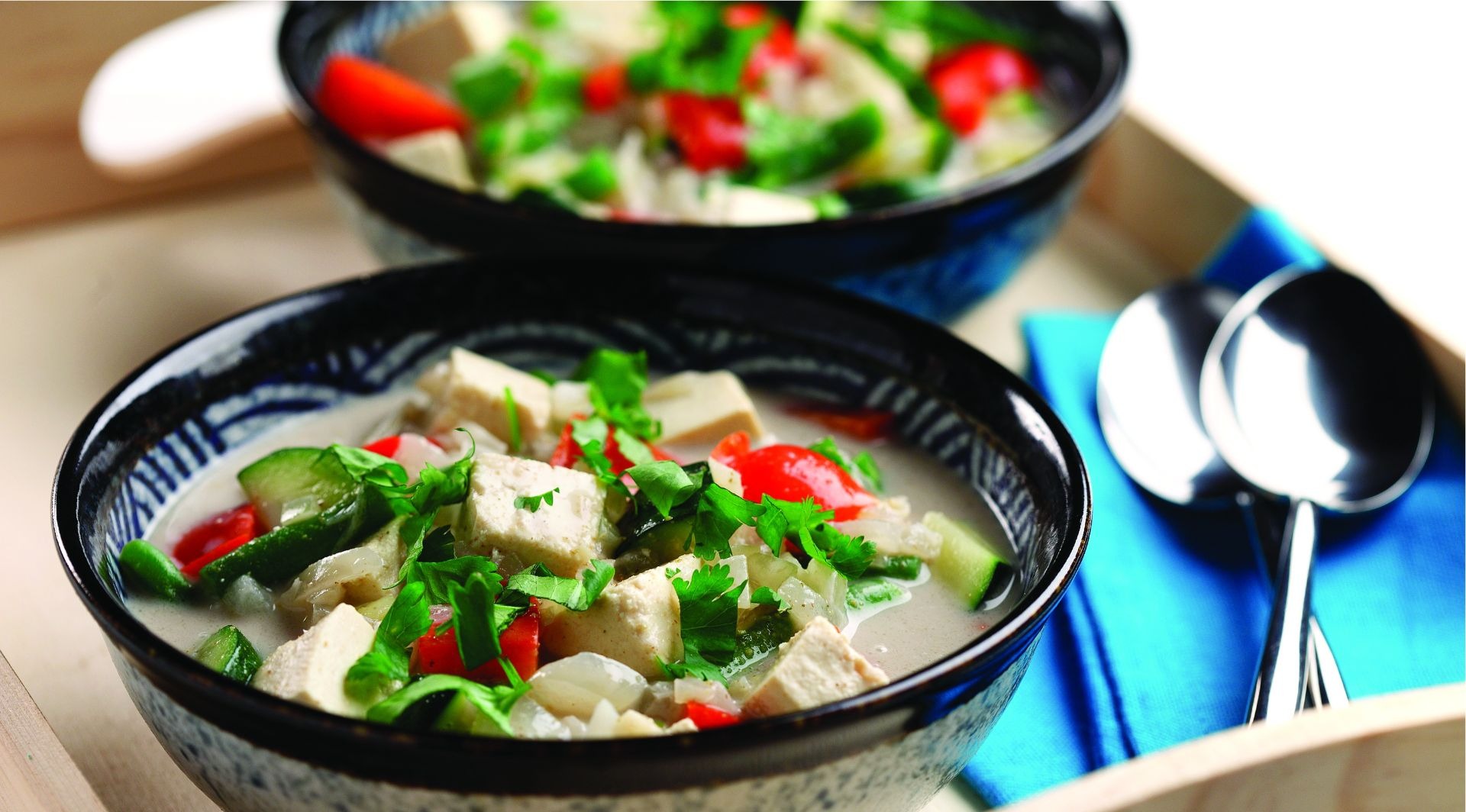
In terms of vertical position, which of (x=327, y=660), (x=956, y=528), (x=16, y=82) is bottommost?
(x=956, y=528)

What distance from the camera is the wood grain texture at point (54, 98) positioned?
92.3 inches

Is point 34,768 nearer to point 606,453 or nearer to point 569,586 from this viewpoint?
point 569,586

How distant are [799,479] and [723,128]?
107 centimetres

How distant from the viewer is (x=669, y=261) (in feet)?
6.36

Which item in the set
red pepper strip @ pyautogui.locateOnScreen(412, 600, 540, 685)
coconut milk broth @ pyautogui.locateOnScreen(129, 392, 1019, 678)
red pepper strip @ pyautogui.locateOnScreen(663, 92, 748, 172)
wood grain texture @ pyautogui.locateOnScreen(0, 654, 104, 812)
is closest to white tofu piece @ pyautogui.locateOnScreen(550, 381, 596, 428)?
coconut milk broth @ pyautogui.locateOnScreen(129, 392, 1019, 678)

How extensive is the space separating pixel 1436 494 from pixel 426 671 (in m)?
1.46

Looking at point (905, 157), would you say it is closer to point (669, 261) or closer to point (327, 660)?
point (669, 261)

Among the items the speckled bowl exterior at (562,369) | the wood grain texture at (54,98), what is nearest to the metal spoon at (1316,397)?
the speckled bowl exterior at (562,369)

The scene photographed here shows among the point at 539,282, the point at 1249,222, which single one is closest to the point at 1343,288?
the point at 1249,222

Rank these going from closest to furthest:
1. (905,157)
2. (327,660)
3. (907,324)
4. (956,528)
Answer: (327,660)
(956,528)
(907,324)
(905,157)

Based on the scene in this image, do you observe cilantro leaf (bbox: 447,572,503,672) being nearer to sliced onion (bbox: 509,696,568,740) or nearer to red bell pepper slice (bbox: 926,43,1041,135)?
sliced onion (bbox: 509,696,568,740)

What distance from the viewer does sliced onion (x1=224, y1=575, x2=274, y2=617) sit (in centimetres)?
149

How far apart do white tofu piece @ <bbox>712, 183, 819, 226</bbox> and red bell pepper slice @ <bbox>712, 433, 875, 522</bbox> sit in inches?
21.6

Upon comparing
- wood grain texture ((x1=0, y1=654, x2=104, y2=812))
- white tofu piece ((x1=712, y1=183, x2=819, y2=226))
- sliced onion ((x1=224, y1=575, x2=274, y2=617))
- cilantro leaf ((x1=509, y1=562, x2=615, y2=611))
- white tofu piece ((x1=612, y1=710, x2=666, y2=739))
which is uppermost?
white tofu piece ((x1=712, y1=183, x2=819, y2=226))
